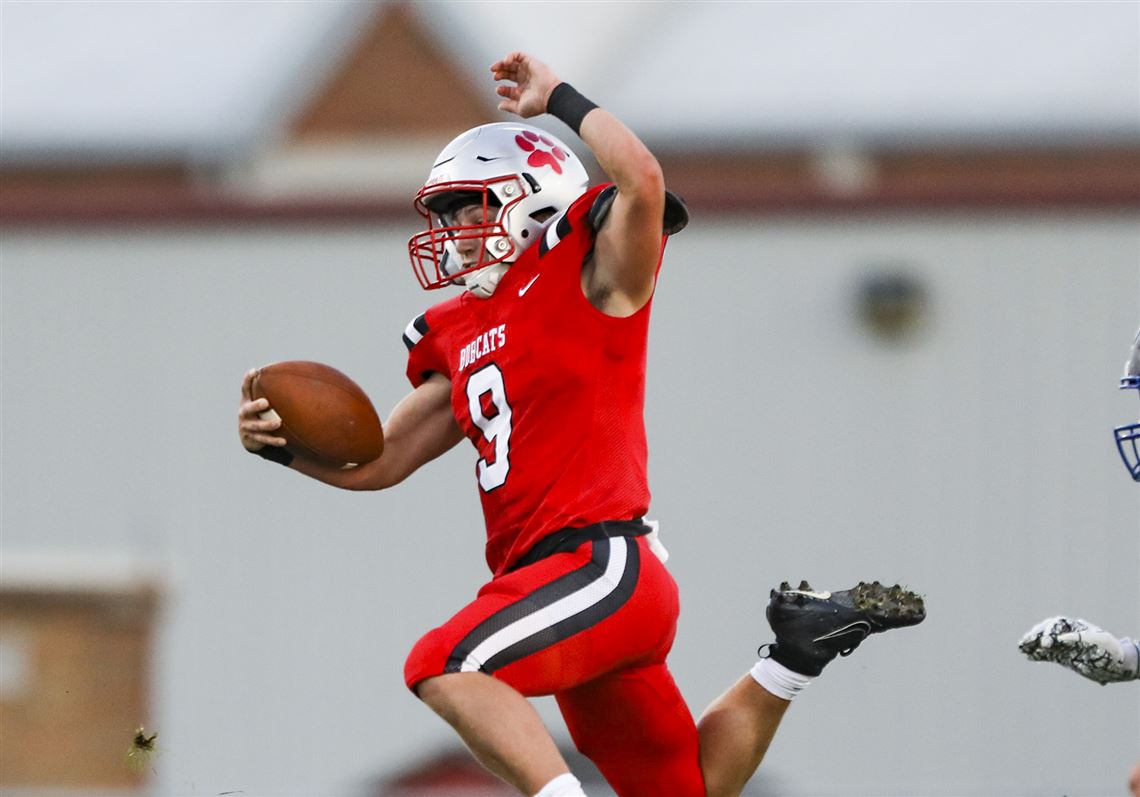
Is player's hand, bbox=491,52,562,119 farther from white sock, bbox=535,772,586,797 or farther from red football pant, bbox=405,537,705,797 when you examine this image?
white sock, bbox=535,772,586,797

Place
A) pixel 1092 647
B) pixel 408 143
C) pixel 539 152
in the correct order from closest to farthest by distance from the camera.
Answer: pixel 1092 647
pixel 539 152
pixel 408 143

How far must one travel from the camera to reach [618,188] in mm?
4281

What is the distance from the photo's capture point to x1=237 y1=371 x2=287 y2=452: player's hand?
477 centimetres

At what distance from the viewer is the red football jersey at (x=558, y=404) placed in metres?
4.43

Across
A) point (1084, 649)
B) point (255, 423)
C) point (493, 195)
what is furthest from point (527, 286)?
point (1084, 649)

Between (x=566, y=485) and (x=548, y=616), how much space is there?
337mm

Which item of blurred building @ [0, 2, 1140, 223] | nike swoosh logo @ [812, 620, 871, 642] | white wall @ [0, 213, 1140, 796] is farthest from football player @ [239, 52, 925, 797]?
blurred building @ [0, 2, 1140, 223]

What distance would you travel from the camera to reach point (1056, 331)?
9.45m

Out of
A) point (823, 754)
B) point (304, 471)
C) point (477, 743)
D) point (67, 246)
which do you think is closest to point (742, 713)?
point (477, 743)

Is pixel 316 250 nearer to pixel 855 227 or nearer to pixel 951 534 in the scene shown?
Result: pixel 855 227

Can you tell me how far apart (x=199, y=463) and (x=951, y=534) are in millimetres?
3736

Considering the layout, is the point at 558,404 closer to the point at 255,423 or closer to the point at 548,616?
the point at 548,616

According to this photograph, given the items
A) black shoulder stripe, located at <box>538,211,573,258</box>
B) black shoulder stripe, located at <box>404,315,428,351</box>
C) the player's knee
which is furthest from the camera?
black shoulder stripe, located at <box>404,315,428,351</box>

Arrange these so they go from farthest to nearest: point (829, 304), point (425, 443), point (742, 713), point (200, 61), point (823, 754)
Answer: point (200, 61) < point (829, 304) < point (823, 754) < point (425, 443) < point (742, 713)
